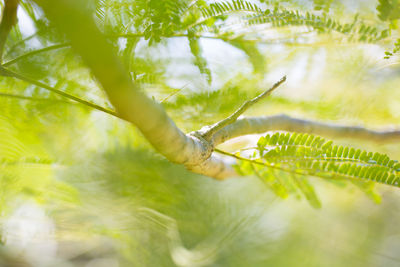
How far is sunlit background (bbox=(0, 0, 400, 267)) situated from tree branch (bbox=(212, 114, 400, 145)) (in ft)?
0.11

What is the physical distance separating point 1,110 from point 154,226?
1.07ft

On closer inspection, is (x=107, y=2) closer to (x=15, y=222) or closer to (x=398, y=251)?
(x=15, y=222)

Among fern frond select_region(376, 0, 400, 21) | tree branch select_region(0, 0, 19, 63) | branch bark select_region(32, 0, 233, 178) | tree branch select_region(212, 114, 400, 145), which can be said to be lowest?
tree branch select_region(212, 114, 400, 145)

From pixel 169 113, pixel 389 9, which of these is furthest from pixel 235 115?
pixel 389 9

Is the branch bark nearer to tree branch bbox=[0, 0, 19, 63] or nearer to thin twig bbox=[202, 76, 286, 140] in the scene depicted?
thin twig bbox=[202, 76, 286, 140]

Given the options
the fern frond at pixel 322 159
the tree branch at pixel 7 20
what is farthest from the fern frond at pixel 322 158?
the tree branch at pixel 7 20

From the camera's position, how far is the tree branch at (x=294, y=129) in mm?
370

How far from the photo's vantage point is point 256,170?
377 mm

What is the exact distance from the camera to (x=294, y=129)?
20.8 inches

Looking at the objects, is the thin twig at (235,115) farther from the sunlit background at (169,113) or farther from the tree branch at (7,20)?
the tree branch at (7,20)

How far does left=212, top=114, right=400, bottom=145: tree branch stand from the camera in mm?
370

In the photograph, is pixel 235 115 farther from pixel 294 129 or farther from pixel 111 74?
pixel 294 129

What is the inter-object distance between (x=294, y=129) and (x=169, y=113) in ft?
0.90

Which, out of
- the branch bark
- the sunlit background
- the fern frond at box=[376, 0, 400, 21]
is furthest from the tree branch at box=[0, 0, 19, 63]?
the fern frond at box=[376, 0, 400, 21]
